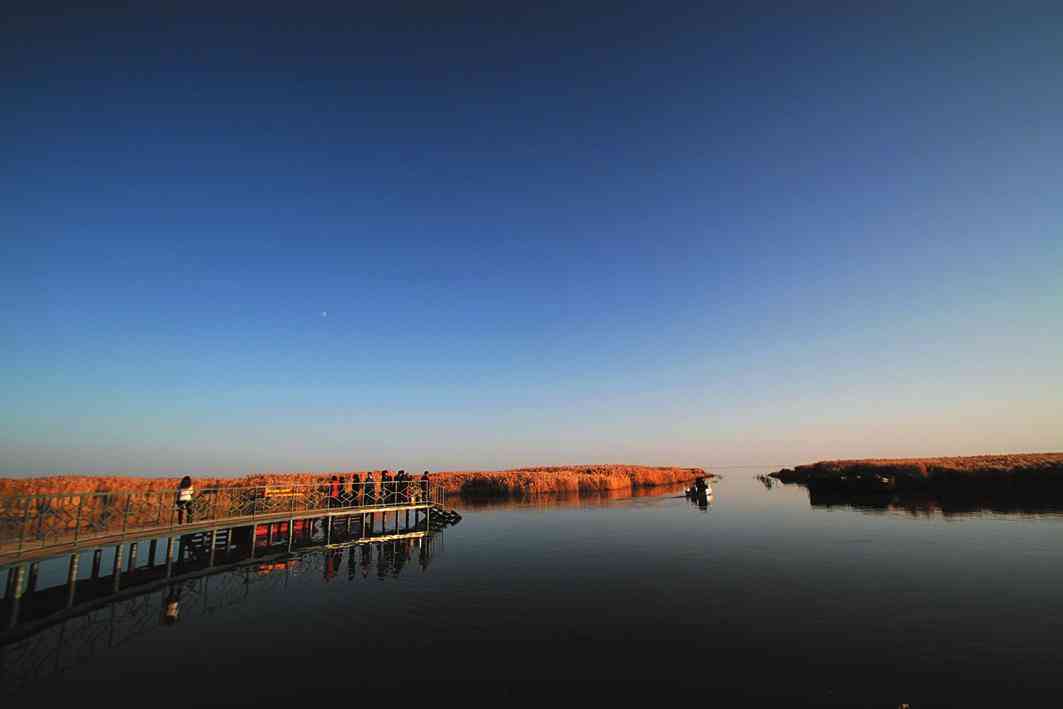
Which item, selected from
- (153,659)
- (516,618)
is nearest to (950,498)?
(516,618)

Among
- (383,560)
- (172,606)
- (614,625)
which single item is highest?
(172,606)

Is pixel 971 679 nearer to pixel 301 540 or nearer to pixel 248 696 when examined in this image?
pixel 248 696

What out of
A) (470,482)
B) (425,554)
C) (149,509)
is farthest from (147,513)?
(470,482)

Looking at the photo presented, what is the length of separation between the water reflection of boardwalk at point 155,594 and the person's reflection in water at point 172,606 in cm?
3

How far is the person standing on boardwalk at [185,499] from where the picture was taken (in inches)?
1051

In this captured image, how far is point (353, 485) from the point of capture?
40.1m

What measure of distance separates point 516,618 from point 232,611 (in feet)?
40.2

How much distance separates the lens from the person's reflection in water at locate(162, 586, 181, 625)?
64.3ft

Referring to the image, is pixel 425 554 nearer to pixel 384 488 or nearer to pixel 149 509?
pixel 384 488

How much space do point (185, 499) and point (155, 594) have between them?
5.01 metres

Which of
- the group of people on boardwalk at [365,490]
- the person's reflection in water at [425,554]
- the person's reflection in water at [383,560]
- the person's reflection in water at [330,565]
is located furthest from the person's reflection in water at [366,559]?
the group of people on boardwalk at [365,490]

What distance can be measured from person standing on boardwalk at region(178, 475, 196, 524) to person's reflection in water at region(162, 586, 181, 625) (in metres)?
4.11

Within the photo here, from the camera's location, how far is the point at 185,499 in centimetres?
2672

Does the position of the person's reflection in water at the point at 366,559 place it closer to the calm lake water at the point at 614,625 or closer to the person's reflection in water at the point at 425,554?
the calm lake water at the point at 614,625
